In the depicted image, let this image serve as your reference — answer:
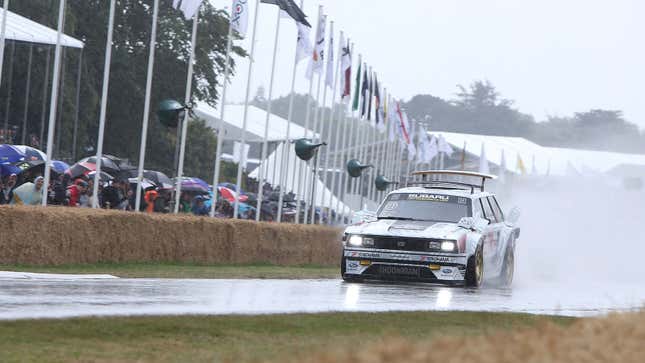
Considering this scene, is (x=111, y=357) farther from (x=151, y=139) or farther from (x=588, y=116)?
(x=588, y=116)

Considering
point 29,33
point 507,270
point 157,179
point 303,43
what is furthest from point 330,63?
point 507,270

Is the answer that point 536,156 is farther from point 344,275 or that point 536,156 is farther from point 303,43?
point 344,275

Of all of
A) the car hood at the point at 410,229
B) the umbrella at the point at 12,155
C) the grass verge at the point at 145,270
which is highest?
the umbrella at the point at 12,155

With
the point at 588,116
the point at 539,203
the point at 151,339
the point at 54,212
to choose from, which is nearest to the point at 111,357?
the point at 151,339

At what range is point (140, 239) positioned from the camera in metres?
23.2

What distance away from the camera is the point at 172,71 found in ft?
182

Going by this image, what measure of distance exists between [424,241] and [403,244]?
33cm

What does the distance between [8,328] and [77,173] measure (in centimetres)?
2137

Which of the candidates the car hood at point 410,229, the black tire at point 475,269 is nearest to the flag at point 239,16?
the car hood at point 410,229

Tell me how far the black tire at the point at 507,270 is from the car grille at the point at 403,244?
358cm

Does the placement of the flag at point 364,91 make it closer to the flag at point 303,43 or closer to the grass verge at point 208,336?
the flag at point 303,43

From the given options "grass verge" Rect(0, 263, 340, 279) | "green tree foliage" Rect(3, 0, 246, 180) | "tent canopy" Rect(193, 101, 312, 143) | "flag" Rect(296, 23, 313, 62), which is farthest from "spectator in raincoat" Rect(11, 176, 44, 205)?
"tent canopy" Rect(193, 101, 312, 143)

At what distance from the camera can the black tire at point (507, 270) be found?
2188 cm

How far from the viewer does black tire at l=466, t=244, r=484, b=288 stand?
61.2 ft
